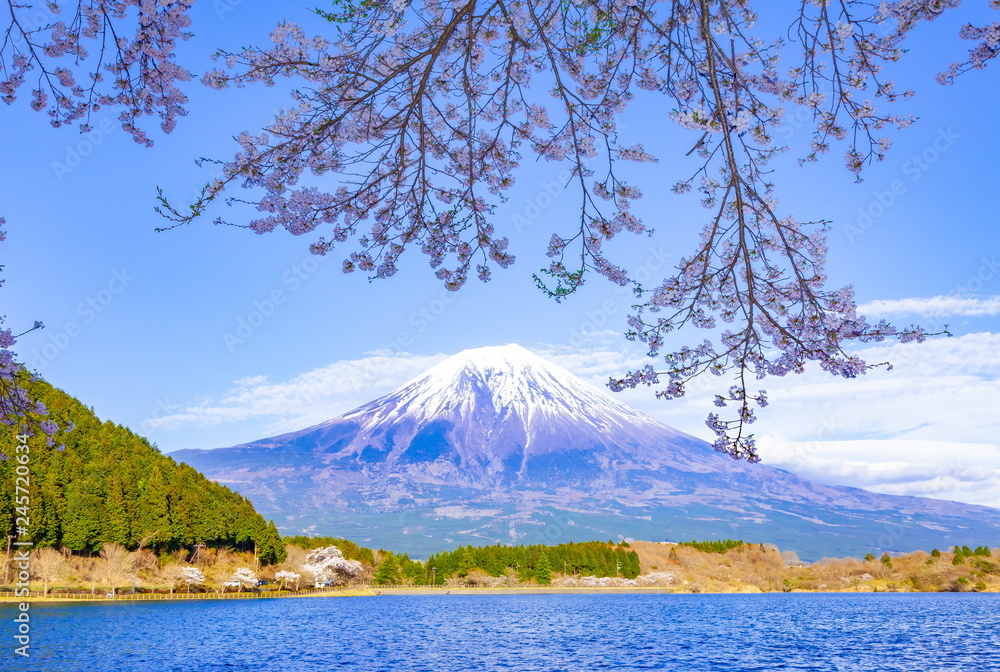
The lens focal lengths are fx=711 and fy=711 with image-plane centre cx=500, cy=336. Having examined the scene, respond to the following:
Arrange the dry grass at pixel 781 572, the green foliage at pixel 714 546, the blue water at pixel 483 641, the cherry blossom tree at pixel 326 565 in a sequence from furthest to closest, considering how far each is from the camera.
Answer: the green foliage at pixel 714 546, the dry grass at pixel 781 572, the cherry blossom tree at pixel 326 565, the blue water at pixel 483 641

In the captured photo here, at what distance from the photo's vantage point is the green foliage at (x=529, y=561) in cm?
8988

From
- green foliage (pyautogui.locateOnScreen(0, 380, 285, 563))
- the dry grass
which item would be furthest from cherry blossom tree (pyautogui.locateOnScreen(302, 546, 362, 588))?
the dry grass

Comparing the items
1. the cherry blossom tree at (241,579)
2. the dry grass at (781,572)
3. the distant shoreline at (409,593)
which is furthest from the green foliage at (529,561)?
the cherry blossom tree at (241,579)

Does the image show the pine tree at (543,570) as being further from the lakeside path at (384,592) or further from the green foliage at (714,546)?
the green foliage at (714,546)

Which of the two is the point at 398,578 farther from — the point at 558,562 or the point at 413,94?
the point at 413,94

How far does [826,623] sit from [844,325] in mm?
49184

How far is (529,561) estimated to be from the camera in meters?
90.0

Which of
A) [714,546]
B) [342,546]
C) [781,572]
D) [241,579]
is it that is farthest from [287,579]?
[781,572]

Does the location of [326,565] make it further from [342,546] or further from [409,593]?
[409,593]

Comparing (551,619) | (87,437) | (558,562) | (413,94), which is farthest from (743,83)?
(558,562)

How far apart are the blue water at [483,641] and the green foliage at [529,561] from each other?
37931 mm

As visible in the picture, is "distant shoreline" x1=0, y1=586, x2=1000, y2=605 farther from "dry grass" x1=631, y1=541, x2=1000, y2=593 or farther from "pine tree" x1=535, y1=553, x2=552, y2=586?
"pine tree" x1=535, y1=553, x2=552, y2=586

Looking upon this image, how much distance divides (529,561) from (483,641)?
56.9 m

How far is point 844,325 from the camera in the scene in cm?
475
